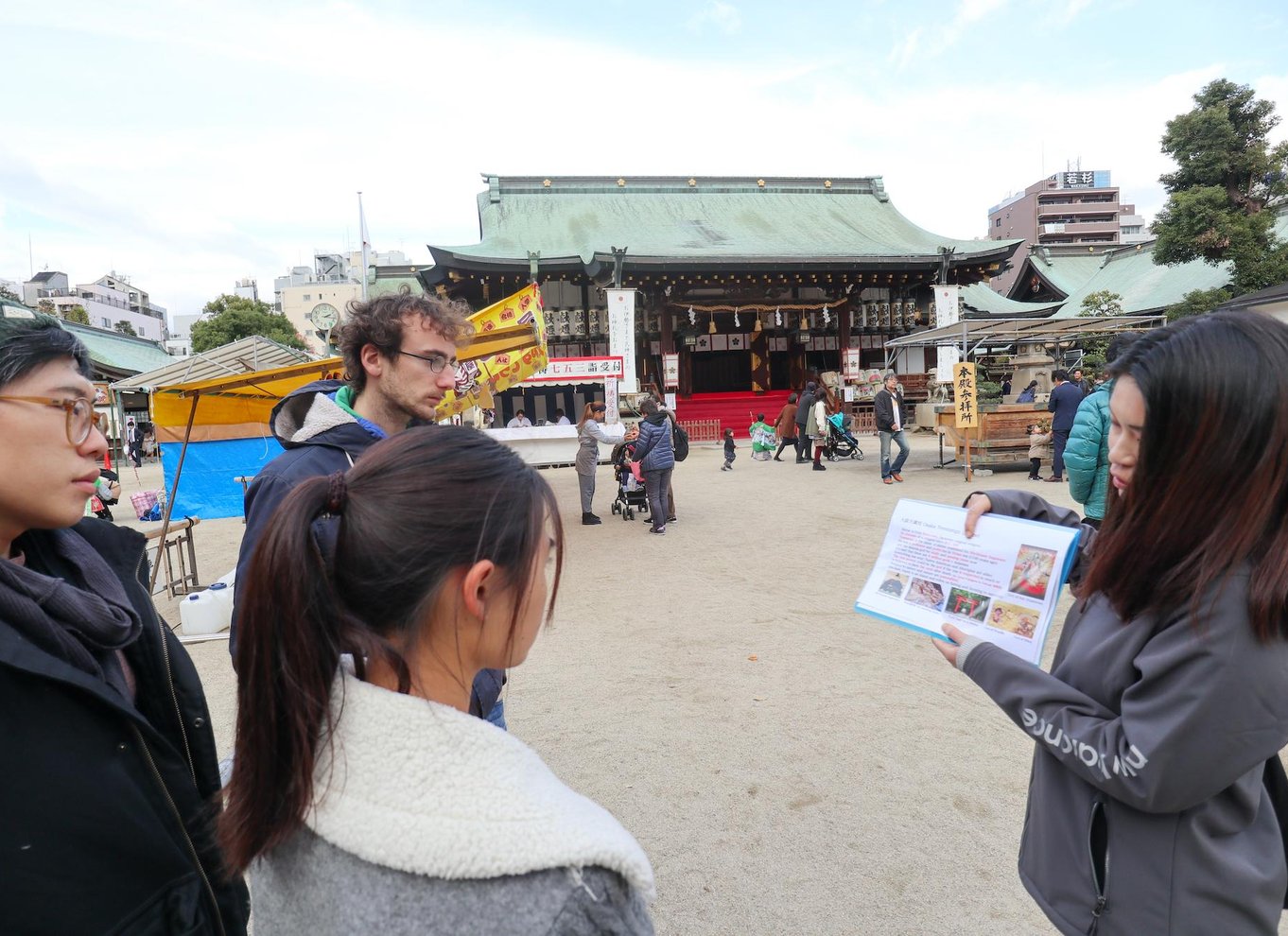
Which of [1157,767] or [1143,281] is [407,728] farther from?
[1143,281]

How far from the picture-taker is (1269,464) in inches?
42.7

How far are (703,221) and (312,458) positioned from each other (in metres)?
23.3

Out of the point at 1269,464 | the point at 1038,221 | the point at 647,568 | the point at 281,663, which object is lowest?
the point at 647,568

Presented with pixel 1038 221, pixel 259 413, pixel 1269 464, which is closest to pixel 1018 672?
pixel 1269 464

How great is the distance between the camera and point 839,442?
48.8ft

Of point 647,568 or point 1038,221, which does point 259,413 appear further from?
point 1038,221

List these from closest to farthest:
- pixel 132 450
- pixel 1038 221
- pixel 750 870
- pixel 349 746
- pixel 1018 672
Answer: pixel 349 746 → pixel 1018 672 → pixel 750 870 → pixel 132 450 → pixel 1038 221

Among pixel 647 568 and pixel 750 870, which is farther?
pixel 647 568

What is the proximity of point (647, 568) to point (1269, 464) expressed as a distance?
5.88 m

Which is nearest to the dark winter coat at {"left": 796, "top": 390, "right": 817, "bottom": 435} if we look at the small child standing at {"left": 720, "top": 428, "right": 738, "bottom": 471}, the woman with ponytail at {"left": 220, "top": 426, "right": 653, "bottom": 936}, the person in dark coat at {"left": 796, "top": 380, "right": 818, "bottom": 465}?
the person in dark coat at {"left": 796, "top": 380, "right": 818, "bottom": 465}

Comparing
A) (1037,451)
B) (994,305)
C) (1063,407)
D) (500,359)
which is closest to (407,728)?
(500,359)

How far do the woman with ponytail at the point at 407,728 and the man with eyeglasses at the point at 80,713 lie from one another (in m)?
0.38

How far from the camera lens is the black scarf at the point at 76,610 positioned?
105 cm

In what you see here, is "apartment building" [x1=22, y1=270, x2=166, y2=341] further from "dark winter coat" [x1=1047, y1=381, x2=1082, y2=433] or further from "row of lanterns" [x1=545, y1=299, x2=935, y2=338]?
"dark winter coat" [x1=1047, y1=381, x2=1082, y2=433]
